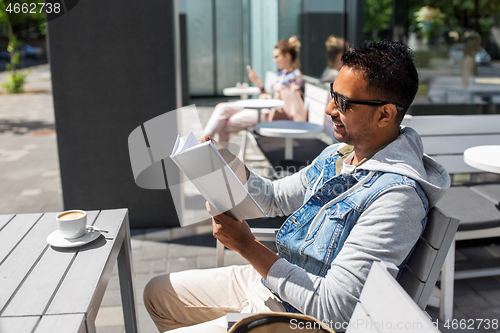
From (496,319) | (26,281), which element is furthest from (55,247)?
(496,319)

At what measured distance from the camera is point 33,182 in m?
5.22

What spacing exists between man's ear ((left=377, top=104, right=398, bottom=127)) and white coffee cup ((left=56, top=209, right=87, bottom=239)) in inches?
42.0

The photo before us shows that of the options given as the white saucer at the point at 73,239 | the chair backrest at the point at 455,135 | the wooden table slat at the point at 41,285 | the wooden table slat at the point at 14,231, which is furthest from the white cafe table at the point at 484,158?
the wooden table slat at the point at 14,231

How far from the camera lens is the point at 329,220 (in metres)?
1.35

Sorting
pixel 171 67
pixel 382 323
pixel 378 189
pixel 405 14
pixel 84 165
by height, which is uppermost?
pixel 405 14

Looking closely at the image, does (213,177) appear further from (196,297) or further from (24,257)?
(24,257)

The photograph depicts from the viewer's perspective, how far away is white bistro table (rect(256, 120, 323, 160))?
13.1ft

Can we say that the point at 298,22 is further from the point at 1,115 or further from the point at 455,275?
the point at 1,115

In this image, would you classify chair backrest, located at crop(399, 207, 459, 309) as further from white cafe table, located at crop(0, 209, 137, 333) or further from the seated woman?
the seated woman

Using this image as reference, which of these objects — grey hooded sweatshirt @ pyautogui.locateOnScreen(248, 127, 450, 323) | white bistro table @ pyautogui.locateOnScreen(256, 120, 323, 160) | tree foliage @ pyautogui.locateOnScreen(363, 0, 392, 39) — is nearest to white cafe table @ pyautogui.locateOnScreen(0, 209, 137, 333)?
grey hooded sweatshirt @ pyautogui.locateOnScreen(248, 127, 450, 323)

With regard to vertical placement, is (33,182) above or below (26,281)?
below

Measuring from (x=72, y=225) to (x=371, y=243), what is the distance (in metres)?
1.00

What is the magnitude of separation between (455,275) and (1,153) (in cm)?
654

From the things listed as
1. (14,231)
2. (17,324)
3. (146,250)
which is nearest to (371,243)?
(17,324)
